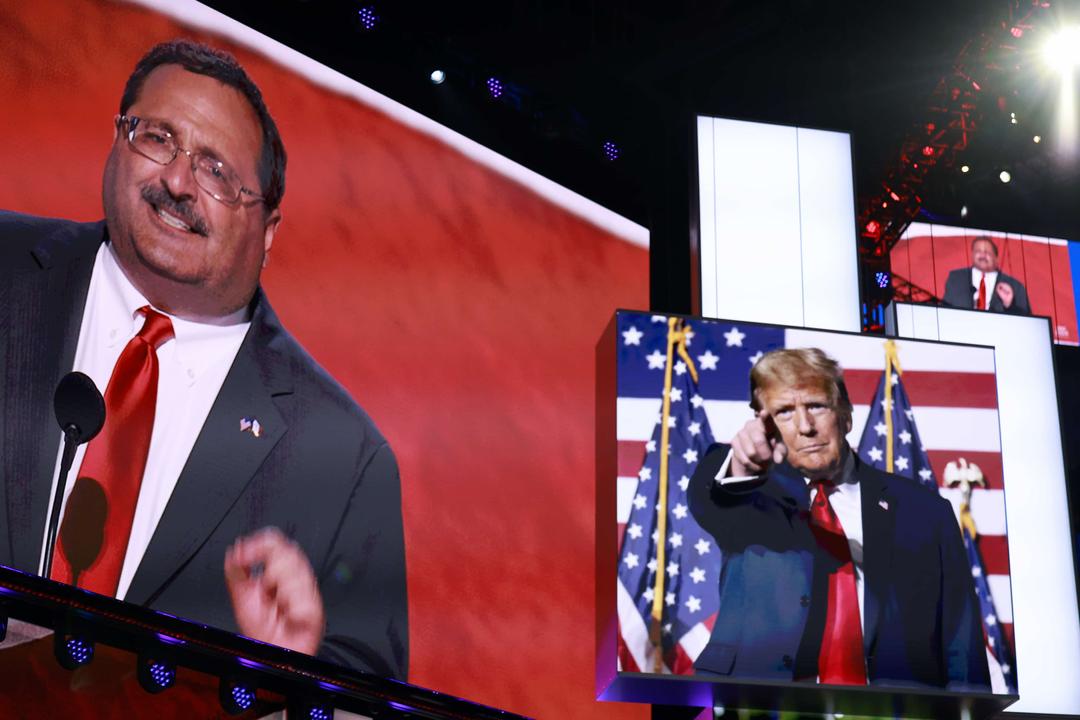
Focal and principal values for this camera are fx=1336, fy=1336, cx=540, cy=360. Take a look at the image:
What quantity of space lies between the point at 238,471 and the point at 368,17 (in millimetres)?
2374

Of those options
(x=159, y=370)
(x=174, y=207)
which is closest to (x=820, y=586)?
(x=159, y=370)

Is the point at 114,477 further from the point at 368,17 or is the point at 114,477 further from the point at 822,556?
the point at 822,556

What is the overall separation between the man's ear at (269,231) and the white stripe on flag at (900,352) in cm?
273

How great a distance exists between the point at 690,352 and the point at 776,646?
1.55 meters

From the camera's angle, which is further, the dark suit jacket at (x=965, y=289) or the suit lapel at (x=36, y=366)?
the dark suit jacket at (x=965, y=289)

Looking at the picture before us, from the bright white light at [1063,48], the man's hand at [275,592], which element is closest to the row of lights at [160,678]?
the man's hand at [275,592]

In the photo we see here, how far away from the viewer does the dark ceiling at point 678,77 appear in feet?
22.6

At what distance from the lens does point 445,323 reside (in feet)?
22.3

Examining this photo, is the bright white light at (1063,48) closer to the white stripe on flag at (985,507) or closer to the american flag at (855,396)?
the american flag at (855,396)

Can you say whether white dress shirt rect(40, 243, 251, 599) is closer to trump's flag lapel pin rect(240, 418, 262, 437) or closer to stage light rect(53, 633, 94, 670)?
trump's flag lapel pin rect(240, 418, 262, 437)

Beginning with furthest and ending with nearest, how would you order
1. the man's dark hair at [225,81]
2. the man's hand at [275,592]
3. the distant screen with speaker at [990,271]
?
the distant screen with speaker at [990,271]
the man's dark hair at [225,81]
the man's hand at [275,592]

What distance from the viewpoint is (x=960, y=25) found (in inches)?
356

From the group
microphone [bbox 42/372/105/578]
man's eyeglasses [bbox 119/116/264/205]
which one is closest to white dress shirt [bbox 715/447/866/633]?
man's eyeglasses [bbox 119/116/264/205]

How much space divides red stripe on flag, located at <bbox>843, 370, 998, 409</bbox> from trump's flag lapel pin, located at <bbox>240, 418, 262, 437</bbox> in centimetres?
311
